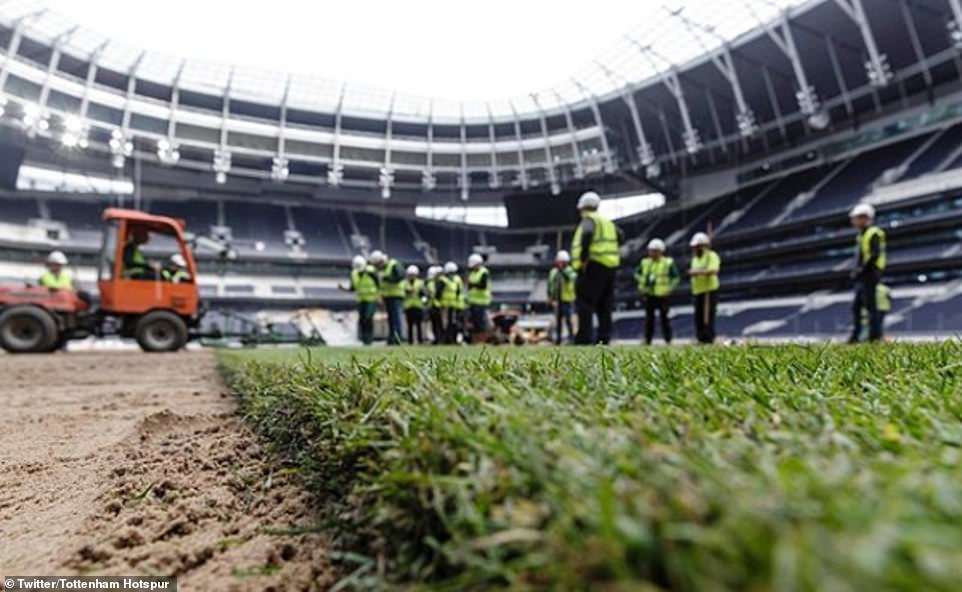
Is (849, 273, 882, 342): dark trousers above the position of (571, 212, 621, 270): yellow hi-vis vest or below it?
below

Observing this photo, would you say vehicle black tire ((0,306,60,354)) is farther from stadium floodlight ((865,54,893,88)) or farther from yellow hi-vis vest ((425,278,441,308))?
stadium floodlight ((865,54,893,88))

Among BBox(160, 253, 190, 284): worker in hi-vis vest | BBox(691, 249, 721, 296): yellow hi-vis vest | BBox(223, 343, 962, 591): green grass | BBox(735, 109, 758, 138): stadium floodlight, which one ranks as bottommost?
BBox(223, 343, 962, 591): green grass

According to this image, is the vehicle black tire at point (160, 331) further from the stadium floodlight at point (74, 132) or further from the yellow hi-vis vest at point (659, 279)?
the stadium floodlight at point (74, 132)

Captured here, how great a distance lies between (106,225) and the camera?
32.0 ft

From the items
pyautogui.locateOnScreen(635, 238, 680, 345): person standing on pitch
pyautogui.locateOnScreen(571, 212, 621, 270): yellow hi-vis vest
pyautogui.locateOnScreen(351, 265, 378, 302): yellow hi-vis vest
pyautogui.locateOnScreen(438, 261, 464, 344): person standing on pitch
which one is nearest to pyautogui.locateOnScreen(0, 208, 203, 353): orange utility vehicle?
pyautogui.locateOnScreen(351, 265, 378, 302): yellow hi-vis vest

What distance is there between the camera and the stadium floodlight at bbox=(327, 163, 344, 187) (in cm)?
3650

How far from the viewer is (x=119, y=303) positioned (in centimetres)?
978

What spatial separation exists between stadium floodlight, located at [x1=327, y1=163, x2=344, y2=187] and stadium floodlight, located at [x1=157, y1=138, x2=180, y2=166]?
8890 mm

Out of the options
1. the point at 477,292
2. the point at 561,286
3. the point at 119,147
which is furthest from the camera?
the point at 119,147

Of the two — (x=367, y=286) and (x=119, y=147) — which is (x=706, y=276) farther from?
(x=119, y=147)

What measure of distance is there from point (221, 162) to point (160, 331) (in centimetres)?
2662

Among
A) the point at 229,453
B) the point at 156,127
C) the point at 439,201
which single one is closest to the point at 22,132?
the point at 156,127

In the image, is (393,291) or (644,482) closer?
(644,482)

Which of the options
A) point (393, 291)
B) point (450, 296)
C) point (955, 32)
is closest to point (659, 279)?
point (450, 296)
